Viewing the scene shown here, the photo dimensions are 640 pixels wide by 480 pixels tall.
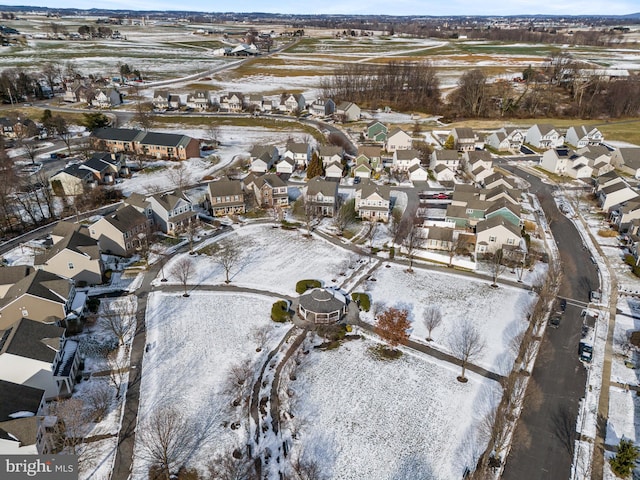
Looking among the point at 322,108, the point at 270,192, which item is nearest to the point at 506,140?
the point at 322,108

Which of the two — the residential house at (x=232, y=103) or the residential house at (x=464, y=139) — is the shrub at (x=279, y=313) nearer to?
the residential house at (x=464, y=139)

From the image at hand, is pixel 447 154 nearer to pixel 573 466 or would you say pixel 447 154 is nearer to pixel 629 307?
pixel 629 307

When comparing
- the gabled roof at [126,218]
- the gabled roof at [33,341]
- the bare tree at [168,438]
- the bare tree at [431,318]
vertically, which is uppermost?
the gabled roof at [33,341]

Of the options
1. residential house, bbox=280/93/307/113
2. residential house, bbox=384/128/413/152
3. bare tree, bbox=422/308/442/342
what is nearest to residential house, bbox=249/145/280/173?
residential house, bbox=384/128/413/152

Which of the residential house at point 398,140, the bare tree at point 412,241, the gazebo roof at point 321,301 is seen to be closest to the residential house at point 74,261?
the gazebo roof at point 321,301

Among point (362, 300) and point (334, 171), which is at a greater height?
point (362, 300)

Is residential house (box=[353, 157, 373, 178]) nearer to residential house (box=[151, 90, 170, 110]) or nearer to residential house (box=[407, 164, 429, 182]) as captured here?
residential house (box=[407, 164, 429, 182])

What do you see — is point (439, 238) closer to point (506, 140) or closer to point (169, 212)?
point (169, 212)
